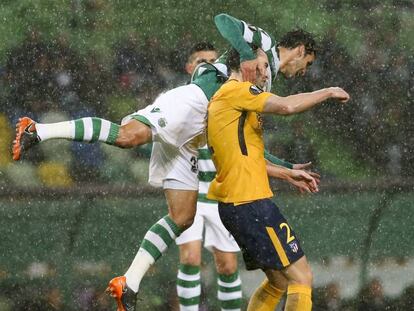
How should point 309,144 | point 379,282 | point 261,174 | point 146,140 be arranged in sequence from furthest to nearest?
1. point 309,144
2. point 379,282
3. point 146,140
4. point 261,174

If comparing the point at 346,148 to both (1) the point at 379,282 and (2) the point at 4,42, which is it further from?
(2) the point at 4,42

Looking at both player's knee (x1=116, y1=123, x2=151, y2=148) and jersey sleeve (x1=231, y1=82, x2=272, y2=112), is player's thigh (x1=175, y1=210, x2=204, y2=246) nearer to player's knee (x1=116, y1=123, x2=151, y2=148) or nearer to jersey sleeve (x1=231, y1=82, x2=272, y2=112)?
player's knee (x1=116, y1=123, x2=151, y2=148)

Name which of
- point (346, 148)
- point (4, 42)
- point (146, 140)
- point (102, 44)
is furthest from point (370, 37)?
point (146, 140)

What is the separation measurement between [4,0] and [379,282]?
3399mm

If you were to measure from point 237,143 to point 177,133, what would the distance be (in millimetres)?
767

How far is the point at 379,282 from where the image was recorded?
8.02 meters

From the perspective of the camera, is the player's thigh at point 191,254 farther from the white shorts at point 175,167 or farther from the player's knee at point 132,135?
the player's knee at point 132,135

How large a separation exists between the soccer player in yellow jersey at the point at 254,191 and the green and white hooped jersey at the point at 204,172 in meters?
1.41

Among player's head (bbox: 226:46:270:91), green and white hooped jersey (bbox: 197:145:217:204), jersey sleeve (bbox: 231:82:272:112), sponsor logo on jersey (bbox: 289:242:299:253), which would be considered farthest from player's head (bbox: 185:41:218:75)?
sponsor logo on jersey (bbox: 289:242:299:253)

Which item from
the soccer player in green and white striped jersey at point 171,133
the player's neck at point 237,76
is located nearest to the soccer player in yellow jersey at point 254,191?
the player's neck at point 237,76

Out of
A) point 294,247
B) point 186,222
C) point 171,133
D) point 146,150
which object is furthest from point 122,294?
point 146,150

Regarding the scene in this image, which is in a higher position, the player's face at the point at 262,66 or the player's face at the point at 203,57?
the player's face at the point at 262,66

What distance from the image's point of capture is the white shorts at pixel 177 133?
6141mm

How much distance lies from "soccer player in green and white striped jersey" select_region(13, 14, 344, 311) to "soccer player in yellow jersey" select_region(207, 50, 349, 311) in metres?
0.44
